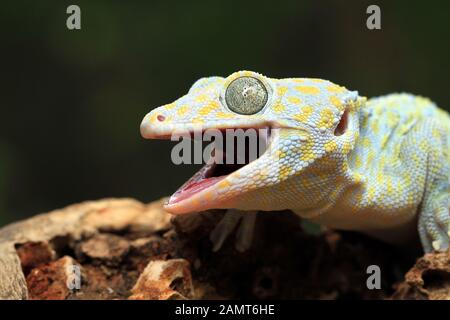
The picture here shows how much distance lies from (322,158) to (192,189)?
610 mm

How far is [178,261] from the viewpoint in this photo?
273cm

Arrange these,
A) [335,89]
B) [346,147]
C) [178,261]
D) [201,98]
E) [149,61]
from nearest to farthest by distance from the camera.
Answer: [201,98], [346,147], [335,89], [178,261], [149,61]

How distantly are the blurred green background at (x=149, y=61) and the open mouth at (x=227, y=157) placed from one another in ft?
7.92

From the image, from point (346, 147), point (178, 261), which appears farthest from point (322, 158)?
point (178, 261)

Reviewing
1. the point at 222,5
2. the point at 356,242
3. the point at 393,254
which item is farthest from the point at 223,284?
the point at 222,5

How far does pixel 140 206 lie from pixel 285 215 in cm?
96

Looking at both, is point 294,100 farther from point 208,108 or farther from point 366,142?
point 366,142

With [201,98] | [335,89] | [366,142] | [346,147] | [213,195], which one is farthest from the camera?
[366,142]

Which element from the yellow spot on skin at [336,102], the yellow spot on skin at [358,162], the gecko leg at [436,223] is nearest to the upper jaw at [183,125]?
the yellow spot on skin at [336,102]

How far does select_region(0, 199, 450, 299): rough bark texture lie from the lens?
2.70 meters

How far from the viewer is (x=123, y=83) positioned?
530 cm

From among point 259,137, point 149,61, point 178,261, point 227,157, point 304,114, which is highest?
point 149,61

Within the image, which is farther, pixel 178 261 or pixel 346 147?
pixel 178 261

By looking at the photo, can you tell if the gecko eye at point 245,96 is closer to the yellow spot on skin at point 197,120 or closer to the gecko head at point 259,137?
the gecko head at point 259,137
